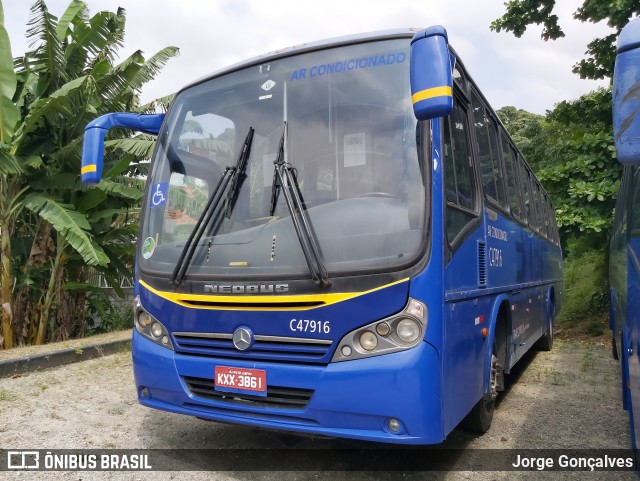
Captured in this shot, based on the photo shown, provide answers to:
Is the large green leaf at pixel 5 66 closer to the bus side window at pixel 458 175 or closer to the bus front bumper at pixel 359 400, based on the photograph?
the bus front bumper at pixel 359 400

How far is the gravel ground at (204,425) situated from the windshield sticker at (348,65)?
8.84 ft

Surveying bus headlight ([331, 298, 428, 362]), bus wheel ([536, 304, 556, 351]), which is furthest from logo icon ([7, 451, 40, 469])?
bus wheel ([536, 304, 556, 351])

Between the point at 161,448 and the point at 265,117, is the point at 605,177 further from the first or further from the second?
the point at 161,448

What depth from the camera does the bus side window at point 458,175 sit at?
3.65 metres

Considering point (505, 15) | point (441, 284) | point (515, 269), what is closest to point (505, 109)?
point (505, 15)

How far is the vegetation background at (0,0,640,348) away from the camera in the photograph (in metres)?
8.47

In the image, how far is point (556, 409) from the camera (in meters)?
5.63

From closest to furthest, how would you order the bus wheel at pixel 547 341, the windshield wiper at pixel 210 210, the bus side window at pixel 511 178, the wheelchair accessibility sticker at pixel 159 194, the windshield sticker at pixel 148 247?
the windshield wiper at pixel 210 210 → the windshield sticker at pixel 148 247 → the wheelchair accessibility sticker at pixel 159 194 → the bus side window at pixel 511 178 → the bus wheel at pixel 547 341

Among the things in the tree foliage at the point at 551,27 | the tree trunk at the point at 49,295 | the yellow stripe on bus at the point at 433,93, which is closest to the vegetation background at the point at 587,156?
the tree foliage at the point at 551,27

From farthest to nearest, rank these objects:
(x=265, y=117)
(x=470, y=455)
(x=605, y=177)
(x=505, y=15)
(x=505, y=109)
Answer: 1. (x=505, y=109)
2. (x=505, y=15)
3. (x=605, y=177)
4. (x=470, y=455)
5. (x=265, y=117)

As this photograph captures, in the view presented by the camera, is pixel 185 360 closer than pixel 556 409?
Yes

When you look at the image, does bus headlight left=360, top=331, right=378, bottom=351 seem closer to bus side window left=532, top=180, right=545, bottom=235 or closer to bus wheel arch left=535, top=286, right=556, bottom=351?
bus side window left=532, top=180, right=545, bottom=235

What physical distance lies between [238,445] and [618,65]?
3669mm

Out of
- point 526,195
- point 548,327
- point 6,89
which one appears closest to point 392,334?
point 526,195
